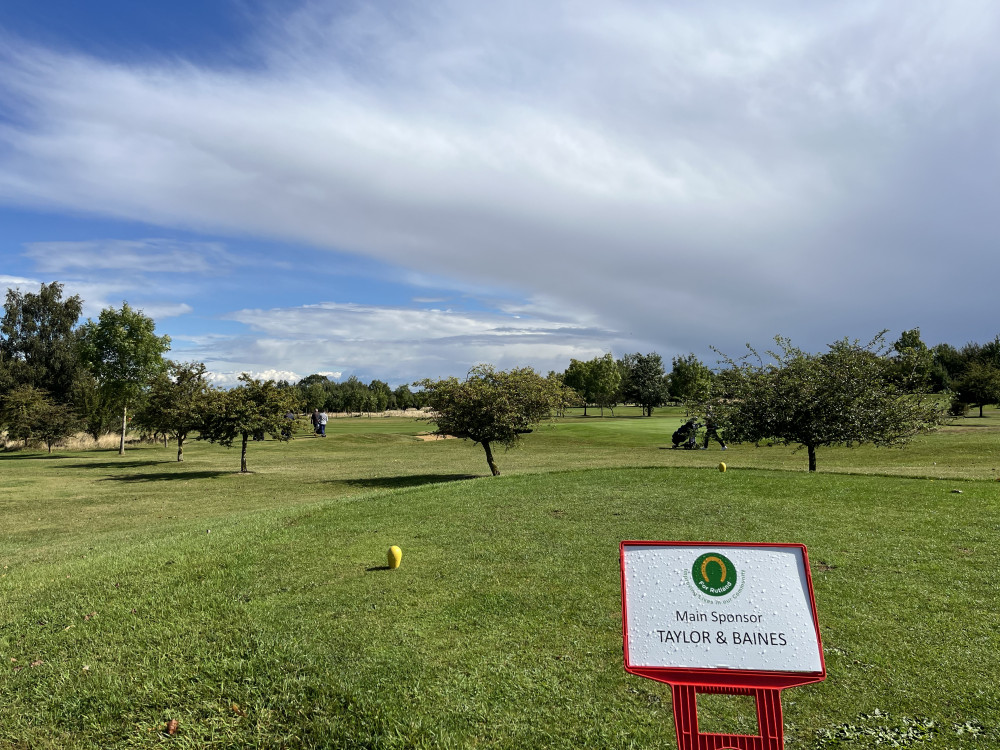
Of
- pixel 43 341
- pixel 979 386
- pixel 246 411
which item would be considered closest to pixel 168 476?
pixel 246 411

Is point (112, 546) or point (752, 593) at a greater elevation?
point (752, 593)

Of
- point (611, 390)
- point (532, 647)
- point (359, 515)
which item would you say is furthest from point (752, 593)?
point (611, 390)

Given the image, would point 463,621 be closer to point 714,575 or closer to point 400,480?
point 714,575

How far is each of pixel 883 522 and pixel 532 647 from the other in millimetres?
7530

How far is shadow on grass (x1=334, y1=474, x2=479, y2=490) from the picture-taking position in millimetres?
21844

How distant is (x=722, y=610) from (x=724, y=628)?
11 cm

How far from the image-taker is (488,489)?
52.0 feet

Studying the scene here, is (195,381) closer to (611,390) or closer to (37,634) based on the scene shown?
(37,634)

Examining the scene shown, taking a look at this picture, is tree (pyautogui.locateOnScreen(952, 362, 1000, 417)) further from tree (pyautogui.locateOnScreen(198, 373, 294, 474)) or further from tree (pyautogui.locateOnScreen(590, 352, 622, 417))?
tree (pyautogui.locateOnScreen(198, 373, 294, 474))

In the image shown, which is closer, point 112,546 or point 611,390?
point 112,546

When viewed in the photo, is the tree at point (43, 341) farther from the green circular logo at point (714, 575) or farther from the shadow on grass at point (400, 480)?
the green circular logo at point (714, 575)

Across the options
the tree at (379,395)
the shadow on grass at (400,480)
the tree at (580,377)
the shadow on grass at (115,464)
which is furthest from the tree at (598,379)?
the shadow on grass at (400,480)

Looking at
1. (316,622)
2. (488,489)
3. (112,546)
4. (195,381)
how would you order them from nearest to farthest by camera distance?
(316,622), (112,546), (488,489), (195,381)

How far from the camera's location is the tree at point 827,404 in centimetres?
1834
